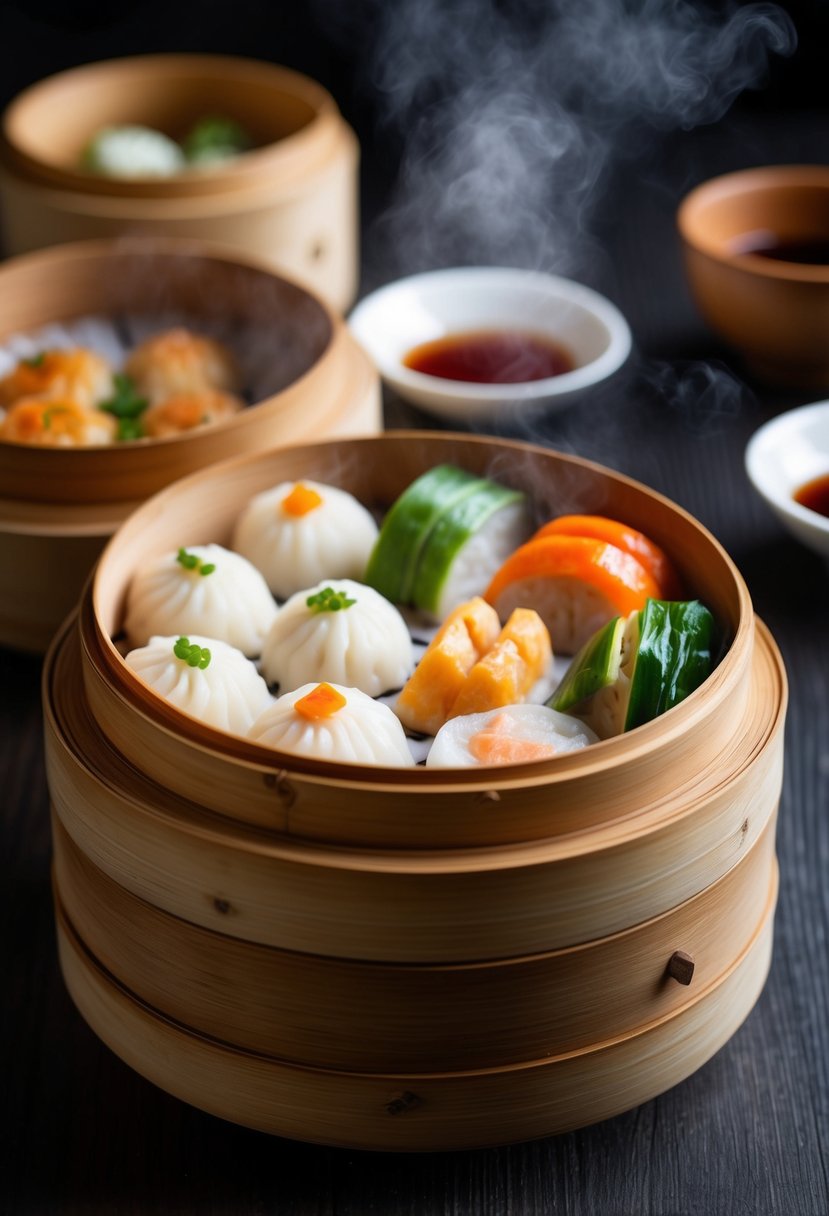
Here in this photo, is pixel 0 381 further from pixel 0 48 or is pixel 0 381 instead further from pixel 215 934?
pixel 0 48

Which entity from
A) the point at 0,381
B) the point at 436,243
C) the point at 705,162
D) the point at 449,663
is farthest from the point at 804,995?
the point at 705,162

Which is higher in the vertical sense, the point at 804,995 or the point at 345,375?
the point at 345,375

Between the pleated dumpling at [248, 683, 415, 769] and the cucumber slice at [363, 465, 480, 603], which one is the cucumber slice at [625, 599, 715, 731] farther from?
the cucumber slice at [363, 465, 480, 603]

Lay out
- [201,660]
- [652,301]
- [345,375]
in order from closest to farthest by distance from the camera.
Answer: [201,660]
[345,375]
[652,301]

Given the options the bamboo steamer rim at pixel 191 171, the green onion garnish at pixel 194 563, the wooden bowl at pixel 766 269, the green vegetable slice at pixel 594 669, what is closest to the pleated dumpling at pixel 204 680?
the green onion garnish at pixel 194 563

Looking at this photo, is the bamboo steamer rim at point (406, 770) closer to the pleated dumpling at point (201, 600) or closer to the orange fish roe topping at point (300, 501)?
the pleated dumpling at point (201, 600)

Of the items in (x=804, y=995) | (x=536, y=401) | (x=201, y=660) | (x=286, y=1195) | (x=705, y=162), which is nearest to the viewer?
(x=286, y=1195)

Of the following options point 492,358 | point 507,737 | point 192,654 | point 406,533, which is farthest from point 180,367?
point 507,737
